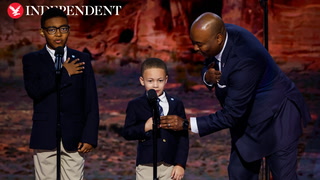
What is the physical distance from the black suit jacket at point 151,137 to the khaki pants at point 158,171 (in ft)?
0.13

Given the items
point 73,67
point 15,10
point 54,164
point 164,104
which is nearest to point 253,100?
point 164,104

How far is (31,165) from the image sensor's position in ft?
16.8

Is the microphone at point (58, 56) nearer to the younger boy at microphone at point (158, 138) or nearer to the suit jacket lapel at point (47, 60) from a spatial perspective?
the suit jacket lapel at point (47, 60)

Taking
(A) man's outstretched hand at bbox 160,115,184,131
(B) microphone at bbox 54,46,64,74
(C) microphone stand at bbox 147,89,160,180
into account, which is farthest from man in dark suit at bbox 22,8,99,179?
(C) microphone stand at bbox 147,89,160,180

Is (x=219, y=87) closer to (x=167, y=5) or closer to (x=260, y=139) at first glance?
(x=260, y=139)

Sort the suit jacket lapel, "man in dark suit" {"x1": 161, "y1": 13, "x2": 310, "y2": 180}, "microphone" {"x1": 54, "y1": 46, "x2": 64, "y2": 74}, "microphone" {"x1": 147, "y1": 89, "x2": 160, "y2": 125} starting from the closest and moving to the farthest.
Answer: "microphone" {"x1": 147, "y1": 89, "x2": 160, "y2": 125} → "man in dark suit" {"x1": 161, "y1": 13, "x2": 310, "y2": 180} → "microphone" {"x1": 54, "y1": 46, "x2": 64, "y2": 74} → the suit jacket lapel

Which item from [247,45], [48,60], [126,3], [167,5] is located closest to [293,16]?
[167,5]

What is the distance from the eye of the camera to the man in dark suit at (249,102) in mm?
3207

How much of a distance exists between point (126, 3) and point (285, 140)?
2.35m

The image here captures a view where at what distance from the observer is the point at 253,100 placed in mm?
3332

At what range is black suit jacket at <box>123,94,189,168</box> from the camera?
3.55m

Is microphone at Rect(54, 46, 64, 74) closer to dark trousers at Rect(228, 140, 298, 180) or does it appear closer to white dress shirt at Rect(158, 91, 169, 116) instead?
white dress shirt at Rect(158, 91, 169, 116)

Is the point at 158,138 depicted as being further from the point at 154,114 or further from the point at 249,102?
the point at 249,102

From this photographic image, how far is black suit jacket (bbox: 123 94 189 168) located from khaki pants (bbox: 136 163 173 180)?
0.04 metres
